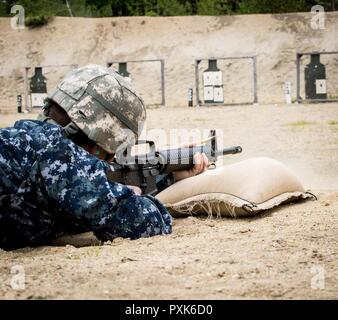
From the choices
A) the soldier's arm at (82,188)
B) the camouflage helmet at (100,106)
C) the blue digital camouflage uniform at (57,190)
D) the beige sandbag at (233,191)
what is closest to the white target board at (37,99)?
the beige sandbag at (233,191)

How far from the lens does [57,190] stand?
367 cm

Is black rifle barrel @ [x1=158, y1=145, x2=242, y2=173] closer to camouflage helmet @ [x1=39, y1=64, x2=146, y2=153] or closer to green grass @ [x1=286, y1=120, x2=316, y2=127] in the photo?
camouflage helmet @ [x1=39, y1=64, x2=146, y2=153]

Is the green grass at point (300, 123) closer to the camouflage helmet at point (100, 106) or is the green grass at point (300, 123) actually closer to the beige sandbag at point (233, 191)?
the beige sandbag at point (233, 191)

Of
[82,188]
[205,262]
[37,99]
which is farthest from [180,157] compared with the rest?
[37,99]

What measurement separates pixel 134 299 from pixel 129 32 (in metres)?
30.0

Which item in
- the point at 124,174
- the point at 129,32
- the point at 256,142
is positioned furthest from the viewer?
the point at 129,32

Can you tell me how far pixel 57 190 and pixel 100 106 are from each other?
61 cm

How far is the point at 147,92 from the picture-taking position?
28.8m

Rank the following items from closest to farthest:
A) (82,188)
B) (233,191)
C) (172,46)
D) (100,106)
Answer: (82,188)
(100,106)
(233,191)
(172,46)

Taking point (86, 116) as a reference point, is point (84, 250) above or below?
below

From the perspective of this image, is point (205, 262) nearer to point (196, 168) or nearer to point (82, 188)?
point (82, 188)

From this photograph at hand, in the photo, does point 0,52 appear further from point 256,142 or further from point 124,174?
point 124,174

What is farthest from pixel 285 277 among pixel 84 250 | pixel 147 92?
pixel 147 92

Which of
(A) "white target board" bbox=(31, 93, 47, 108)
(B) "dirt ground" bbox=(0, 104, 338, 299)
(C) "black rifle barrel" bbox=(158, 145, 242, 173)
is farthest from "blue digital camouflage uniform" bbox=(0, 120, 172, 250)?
(A) "white target board" bbox=(31, 93, 47, 108)
